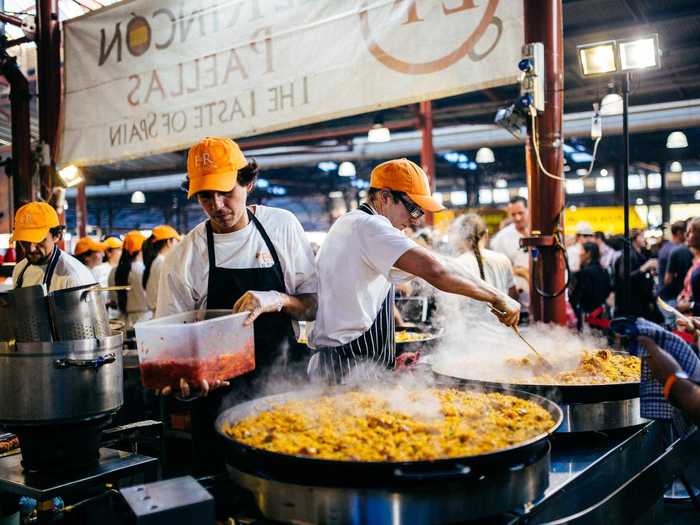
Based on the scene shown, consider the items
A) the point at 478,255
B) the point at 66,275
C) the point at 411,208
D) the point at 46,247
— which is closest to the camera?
the point at 411,208

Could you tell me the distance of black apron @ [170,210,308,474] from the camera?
2.77 meters

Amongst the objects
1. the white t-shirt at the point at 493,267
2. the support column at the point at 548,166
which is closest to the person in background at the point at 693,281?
the white t-shirt at the point at 493,267

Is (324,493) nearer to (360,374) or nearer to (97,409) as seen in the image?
(97,409)

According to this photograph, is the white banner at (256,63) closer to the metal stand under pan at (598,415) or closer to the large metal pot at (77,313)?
the metal stand under pan at (598,415)

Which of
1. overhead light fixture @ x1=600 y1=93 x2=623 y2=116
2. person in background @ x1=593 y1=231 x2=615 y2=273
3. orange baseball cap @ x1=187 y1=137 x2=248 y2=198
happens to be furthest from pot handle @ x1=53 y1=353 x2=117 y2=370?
person in background @ x1=593 y1=231 x2=615 y2=273

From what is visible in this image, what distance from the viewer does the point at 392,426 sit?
205 centimetres

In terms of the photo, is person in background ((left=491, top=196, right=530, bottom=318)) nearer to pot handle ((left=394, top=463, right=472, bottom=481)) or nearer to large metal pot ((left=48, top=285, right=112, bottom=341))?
large metal pot ((left=48, top=285, right=112, bottom=341))

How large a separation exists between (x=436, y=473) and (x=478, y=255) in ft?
13.3

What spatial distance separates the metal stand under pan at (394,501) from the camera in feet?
5.39

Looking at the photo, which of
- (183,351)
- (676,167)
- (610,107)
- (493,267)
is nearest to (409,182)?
(183,351)

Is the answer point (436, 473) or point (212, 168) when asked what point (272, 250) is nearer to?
point (212, 168)

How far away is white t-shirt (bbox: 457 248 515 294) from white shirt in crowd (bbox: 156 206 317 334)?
110 inches

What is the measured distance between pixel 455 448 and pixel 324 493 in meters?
0.42

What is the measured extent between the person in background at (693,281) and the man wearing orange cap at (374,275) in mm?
4208
